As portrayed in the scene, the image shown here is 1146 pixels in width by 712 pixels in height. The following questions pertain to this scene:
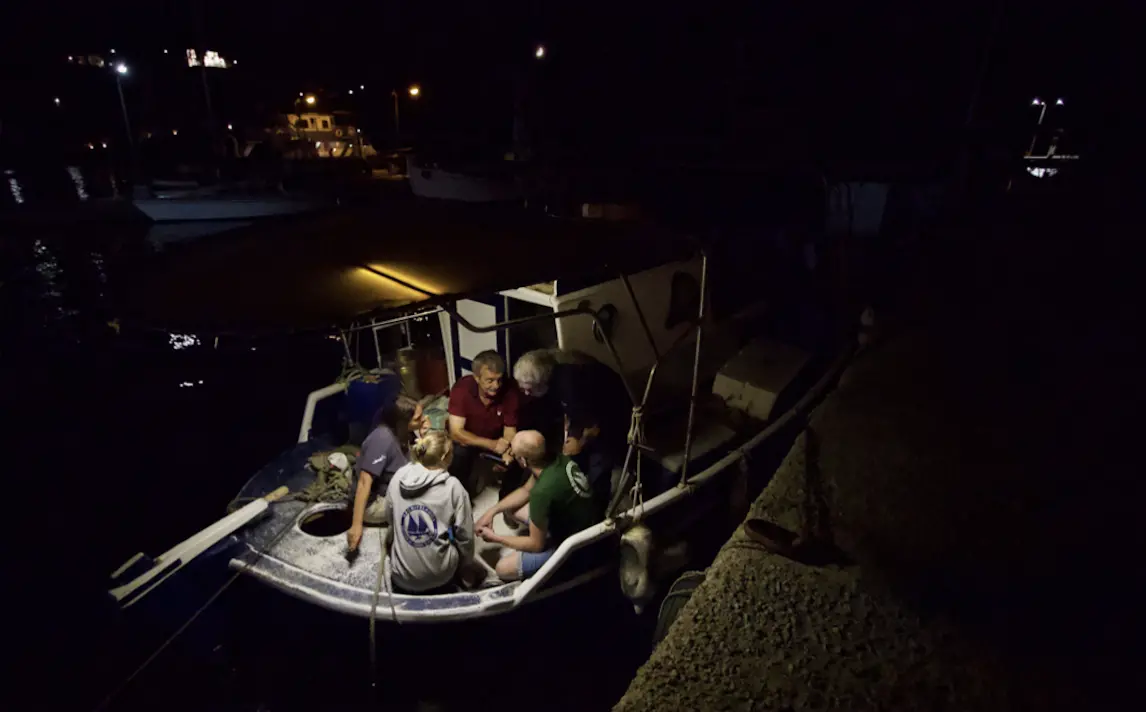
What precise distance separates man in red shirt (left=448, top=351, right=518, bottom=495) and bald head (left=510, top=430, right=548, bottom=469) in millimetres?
914

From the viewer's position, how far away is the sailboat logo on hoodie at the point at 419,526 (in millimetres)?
4359

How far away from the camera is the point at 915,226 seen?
13383 millimetres

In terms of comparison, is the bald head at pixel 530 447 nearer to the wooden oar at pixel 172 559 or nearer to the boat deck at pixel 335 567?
the boat deck at pixel 335 567

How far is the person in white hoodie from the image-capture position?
14.1ft

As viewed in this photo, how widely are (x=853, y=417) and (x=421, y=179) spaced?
23.3 metres

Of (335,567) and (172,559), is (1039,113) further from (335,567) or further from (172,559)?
(172,559)

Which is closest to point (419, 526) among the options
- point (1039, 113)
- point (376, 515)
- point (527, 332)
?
point (376, 515)

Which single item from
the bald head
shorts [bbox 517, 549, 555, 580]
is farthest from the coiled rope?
shorts [bbox 517, 549, 555, 580]

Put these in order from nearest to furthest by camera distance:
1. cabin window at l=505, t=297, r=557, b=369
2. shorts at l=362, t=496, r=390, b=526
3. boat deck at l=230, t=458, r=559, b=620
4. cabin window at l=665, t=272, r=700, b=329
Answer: boat deck at l=230, t=458, r=559, b=620, shorts at l=362, t=496, r=390, b=526, cabin window at l=505, t=297, r=557, b=369, cabin window at l=665, t=272, r=700, b=329

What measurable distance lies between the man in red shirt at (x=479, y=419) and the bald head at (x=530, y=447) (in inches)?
36.0

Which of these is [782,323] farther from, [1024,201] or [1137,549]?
[1024,201]

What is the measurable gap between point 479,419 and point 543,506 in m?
1.40

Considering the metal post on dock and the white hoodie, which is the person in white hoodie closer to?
the white hoodie

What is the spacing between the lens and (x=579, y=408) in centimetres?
502
